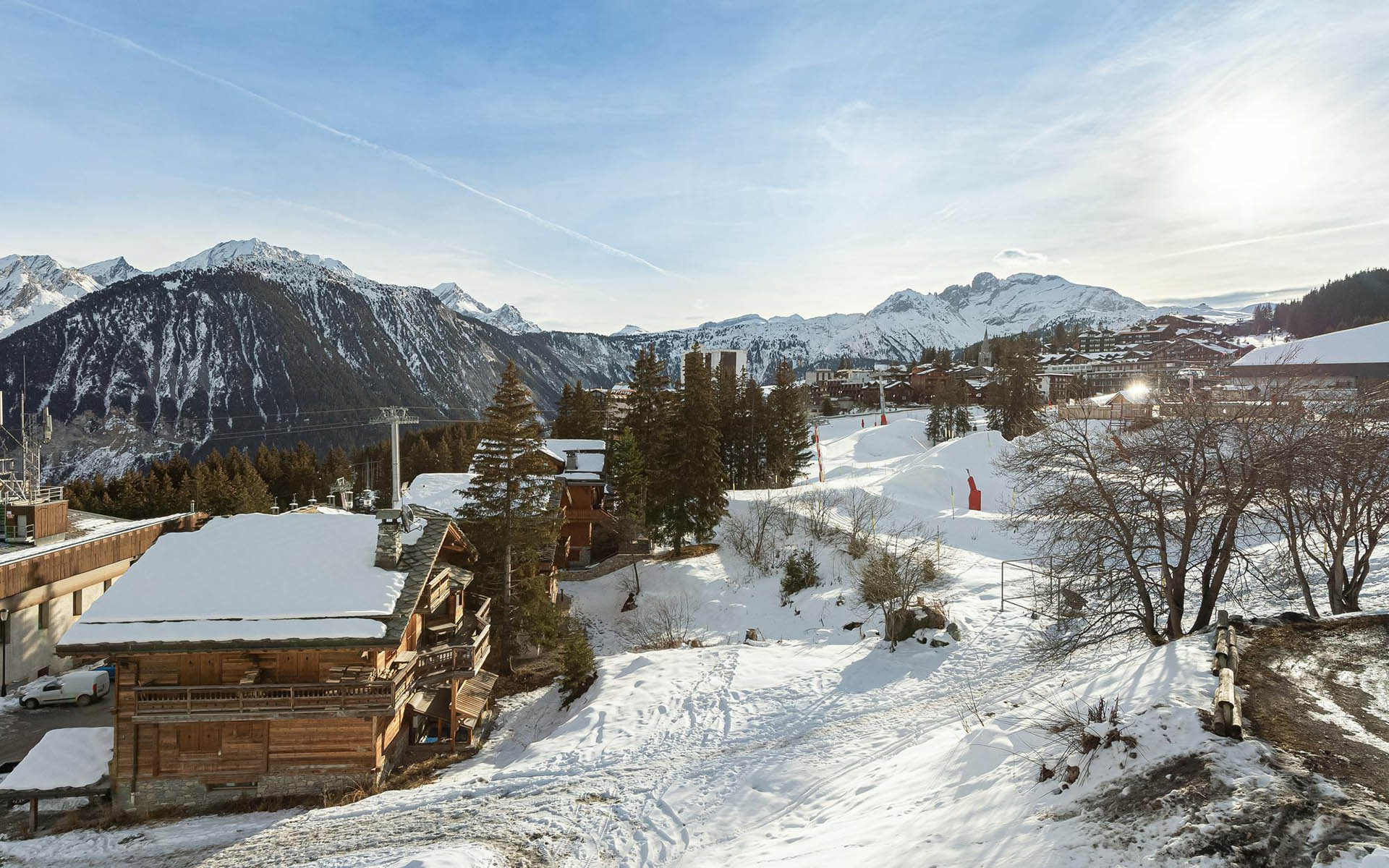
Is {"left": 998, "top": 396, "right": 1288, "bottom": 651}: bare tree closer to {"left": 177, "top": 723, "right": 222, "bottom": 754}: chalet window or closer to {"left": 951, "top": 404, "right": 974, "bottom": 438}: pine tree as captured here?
{"left": 177, "top": 723, "right": 222, "bottom": 754}: chalet window

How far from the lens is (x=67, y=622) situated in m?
28.8

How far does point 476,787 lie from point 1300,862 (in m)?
15.0

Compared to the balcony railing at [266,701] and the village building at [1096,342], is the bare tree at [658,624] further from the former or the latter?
the village building at [1096,342]

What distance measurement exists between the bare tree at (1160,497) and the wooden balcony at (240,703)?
19.2m

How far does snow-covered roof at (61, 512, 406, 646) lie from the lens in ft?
55.9

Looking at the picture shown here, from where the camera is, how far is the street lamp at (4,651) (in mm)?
25688

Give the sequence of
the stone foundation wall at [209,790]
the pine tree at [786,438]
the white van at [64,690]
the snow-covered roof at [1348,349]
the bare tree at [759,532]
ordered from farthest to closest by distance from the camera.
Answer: the snow-covered roof at [1348,349] < the pine tree at [786,438] < the bare tree at [759,532] < the white van at [64,690] < the stone foundation wall at [209,790]

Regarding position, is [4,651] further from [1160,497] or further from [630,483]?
[1160,497]

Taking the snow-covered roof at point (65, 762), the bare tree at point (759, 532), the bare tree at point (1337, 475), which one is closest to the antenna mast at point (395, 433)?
the snow-covered roof at point (65, 762)

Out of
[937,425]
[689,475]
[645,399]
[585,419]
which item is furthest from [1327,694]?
[937,425]

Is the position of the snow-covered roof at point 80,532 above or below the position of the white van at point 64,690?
above

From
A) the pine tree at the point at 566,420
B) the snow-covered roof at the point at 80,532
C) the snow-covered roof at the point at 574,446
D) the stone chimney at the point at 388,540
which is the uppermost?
the pine tree at the point at 566,420

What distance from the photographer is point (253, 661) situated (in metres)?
18.2

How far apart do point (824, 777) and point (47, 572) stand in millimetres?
32217
